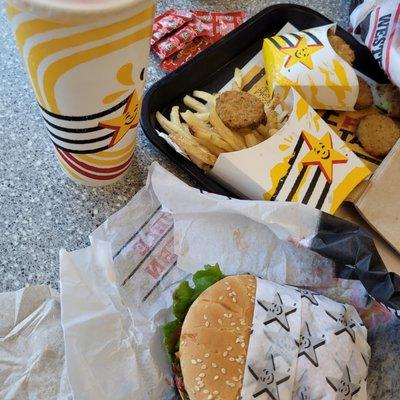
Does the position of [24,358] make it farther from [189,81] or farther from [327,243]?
[189,81]

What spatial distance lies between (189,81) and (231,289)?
0.45 metres

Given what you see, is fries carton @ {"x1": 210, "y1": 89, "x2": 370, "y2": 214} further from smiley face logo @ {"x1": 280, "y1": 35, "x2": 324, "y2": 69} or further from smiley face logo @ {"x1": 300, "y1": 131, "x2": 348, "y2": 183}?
smiley face logo @ {"x1": 280, "y1": 35, "x2": 324, "y2": 69}

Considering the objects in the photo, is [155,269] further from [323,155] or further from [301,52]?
[301,52]

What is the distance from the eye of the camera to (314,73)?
951mm

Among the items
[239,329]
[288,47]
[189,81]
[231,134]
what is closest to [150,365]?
[239,329]

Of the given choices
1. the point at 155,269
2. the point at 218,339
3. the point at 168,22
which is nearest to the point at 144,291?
the point at 155,269

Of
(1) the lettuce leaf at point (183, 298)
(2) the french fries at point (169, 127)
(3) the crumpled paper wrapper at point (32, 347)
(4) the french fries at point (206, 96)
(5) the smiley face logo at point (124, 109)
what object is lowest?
(3) the crumpled paper wrapper at point (32, 347)

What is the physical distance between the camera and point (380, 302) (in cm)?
70

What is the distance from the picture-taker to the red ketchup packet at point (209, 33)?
39.0 inches

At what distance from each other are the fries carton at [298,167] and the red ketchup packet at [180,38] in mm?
261

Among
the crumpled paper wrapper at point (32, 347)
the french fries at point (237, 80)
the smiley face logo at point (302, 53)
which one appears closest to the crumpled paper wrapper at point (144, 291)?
the crumpled paper wrapper at point (32, 347)

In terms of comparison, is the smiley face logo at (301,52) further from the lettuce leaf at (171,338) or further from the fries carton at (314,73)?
the lettuce leaf at (171,338)

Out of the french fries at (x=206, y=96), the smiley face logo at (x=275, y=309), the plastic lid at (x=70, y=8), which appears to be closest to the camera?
the plastic lid at (x=70, y=8)

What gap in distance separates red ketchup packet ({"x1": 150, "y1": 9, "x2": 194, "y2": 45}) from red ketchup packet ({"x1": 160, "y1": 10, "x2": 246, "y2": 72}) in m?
0.03
